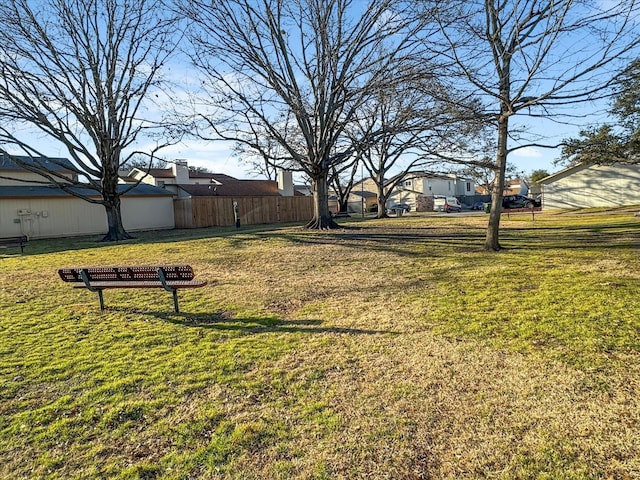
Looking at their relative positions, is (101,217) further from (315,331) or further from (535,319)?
(535,319)

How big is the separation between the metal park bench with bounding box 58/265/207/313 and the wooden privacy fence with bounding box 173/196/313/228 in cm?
2243

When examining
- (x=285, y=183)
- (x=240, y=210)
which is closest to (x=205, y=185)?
(x=240, y=210)

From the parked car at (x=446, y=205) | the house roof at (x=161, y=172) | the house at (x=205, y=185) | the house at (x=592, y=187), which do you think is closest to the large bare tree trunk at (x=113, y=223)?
the house at (x=205, y=185)

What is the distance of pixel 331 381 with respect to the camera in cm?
359

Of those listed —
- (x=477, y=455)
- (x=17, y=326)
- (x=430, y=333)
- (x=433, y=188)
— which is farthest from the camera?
(x=433, y=188)

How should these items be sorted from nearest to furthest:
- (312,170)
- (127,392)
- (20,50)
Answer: (127,392) < (20,50) < (312,170)

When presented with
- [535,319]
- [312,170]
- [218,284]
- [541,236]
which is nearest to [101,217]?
[312,170]

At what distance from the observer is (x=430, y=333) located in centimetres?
471

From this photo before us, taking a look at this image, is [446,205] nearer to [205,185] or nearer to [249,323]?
[205,185]

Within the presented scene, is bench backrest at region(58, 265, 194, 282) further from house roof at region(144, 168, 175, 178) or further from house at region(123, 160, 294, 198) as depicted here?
house roof at region(144, 168, 175, 178)

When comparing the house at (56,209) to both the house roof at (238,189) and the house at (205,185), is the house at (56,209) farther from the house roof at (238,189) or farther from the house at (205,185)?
the house roof at (238,189)

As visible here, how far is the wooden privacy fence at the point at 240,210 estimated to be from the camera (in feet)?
92.2

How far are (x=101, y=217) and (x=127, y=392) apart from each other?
24447 millimetres

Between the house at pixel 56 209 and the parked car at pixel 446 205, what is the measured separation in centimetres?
3109
